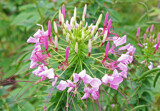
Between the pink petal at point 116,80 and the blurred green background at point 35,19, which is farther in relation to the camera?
the blurred green background at point 35,19

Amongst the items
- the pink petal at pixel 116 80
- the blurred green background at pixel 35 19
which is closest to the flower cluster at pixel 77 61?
the pink petal at pixel 116 80

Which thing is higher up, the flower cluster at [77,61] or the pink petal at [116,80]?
the flower cluster at [77,61]

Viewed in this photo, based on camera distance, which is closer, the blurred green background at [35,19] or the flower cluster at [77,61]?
the flower cluster at [77,61]

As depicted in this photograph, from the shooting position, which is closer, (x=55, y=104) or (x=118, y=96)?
(x=55, y=104)

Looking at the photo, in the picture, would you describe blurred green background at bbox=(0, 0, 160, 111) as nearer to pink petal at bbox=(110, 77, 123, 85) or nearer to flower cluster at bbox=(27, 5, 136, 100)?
flower cluster at bbox=(27, 5, 136, 100)

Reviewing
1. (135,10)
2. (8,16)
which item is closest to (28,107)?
(8,16)

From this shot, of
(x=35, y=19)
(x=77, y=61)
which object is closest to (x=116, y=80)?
(x=77, y=61)

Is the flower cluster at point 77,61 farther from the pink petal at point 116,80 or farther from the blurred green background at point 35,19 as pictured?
the blurred green background at point 35,19

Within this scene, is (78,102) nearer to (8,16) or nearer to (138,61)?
(138,61)

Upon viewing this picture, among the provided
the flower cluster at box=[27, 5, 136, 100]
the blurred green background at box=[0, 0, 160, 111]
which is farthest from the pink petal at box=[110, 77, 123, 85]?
the blurred green background at box=[0, 0, 160, 111]
